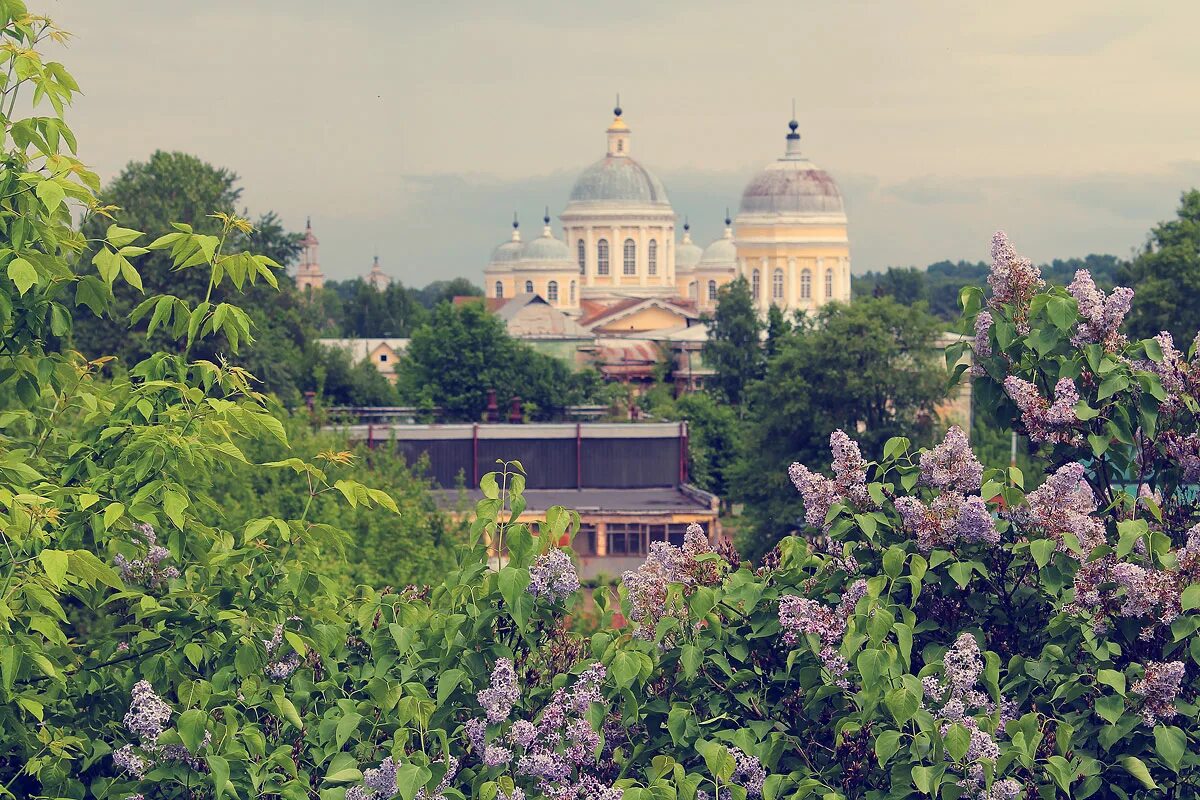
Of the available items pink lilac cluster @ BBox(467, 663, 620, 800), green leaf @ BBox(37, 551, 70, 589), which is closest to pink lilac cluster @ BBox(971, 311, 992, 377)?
pink lilac cluster @ BBox(467, 663, 620, 800)

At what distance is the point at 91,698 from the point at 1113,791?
3.49 meters

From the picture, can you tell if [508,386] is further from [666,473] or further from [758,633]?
[758,633]

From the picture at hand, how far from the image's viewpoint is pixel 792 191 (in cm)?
→ 11444

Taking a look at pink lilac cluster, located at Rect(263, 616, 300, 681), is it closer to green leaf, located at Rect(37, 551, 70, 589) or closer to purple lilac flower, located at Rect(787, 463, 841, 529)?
green leaf, located at Rect(37, 551, 70, 589)

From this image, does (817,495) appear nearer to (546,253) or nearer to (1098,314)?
(1098,314)

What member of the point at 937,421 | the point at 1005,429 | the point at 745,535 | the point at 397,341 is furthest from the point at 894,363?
the point at 397,341

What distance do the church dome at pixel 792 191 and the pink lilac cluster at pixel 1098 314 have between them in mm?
108912

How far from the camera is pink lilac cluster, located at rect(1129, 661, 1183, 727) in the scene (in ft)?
17.9

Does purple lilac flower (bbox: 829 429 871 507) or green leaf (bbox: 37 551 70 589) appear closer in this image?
green leaf (bbox: 37 551 70 589)

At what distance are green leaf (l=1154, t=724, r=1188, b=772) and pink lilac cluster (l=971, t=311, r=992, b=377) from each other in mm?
1517

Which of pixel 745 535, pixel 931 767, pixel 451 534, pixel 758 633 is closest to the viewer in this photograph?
pixel 931 767

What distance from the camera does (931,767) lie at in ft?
17.6

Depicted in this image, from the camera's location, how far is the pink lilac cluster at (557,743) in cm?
557

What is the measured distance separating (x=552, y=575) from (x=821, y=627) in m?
0.88
